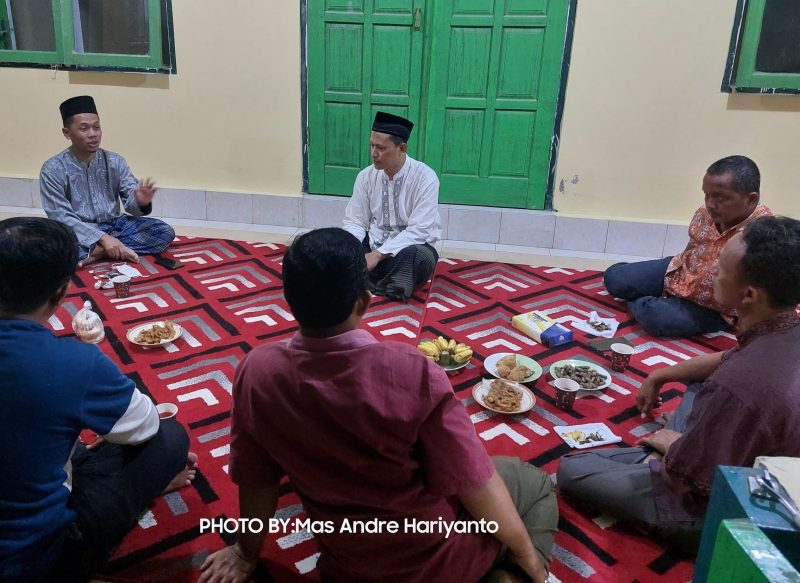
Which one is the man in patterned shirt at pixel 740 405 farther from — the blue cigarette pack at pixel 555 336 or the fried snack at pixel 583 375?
the blue cigarette pack at pixel 555 336

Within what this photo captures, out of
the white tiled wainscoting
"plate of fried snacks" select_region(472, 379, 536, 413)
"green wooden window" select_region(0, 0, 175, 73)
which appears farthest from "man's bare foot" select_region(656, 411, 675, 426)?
"green wooden window" select_region(0, 0, 175, 73)

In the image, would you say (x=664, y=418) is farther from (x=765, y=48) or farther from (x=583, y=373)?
(x=765, y=48)

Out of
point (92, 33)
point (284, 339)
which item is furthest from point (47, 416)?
point (92, 33)

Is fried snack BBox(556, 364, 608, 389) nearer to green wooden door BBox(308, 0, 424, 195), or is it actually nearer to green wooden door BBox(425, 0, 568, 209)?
green wooden door BBox(425, 0, 568, 209)

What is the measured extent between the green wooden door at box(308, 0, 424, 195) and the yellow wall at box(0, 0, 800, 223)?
17 centimetres

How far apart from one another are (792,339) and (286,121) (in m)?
3.79

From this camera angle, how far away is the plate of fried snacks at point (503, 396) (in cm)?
222

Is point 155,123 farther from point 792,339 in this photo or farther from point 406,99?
point 792,339

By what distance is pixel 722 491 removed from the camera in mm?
986

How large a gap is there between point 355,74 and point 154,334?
2.45 metres

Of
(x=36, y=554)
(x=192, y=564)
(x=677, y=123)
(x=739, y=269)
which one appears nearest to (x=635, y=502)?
(x=739, y=269)

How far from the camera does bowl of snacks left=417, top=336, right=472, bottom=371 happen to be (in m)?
2.53

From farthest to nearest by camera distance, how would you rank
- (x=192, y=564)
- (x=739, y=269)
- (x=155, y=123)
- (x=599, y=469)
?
(x=155, y=123) < (x=599, y=469) < (x=192, y=564) < (x=739, y=269)

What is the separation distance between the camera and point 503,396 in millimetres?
2264
